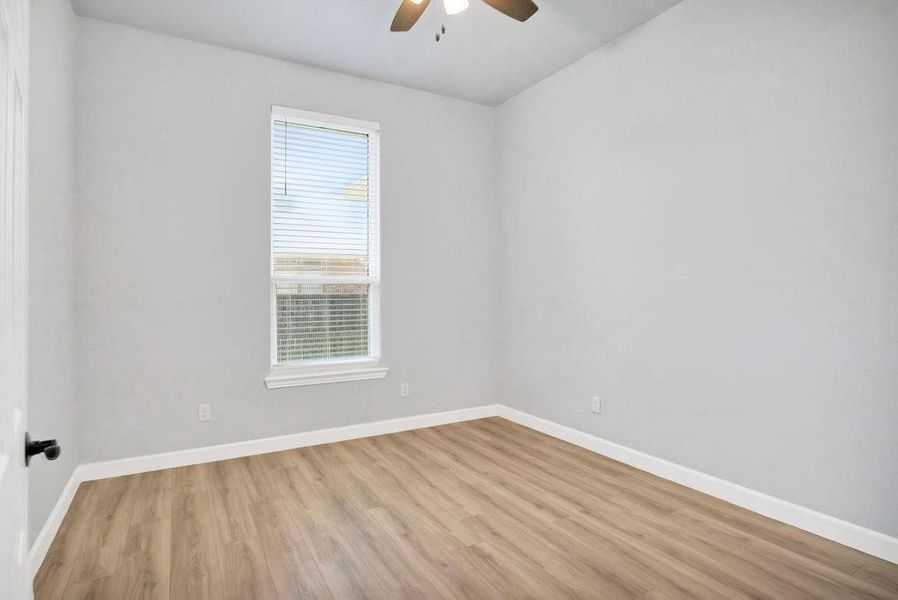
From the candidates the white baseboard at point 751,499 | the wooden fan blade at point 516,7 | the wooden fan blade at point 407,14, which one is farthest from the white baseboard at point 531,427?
the wooden fan blade at point 407,14

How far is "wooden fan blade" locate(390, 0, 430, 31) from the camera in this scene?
249cm

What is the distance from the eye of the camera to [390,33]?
3.26 m

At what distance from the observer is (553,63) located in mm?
3719

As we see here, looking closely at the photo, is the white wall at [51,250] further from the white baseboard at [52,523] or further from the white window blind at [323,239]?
the white window blind at [323,239]

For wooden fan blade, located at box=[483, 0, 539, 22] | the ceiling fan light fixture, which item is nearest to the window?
the ceiling fan light fixture

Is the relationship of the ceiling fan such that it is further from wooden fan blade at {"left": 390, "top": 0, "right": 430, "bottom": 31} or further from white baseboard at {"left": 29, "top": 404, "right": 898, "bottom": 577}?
white baseboard at {"left": 29, "top": 404, "right": 898, "bottom": 577}

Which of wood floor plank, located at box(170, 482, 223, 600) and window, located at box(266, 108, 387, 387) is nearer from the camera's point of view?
wood floor plank, located at box(170, 482, 223, 600)

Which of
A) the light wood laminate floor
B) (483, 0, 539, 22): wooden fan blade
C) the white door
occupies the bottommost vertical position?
Result: the light wood laminate floor

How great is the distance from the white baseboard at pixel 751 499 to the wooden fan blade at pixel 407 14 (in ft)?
9.69

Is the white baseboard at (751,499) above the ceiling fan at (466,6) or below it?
below

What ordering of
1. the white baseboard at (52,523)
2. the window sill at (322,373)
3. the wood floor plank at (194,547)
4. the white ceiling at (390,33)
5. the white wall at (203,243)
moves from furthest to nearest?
the window sill at (322,373) → the white wall at (203,243) → the white ceiling at (390,33) → the white baseboard at (52,523) → the wood floor plank at (194,547)

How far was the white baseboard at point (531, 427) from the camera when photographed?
86.7 inches

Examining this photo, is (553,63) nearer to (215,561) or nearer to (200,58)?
(200,58)

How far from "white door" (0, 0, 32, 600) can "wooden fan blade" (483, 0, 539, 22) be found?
2065mm
